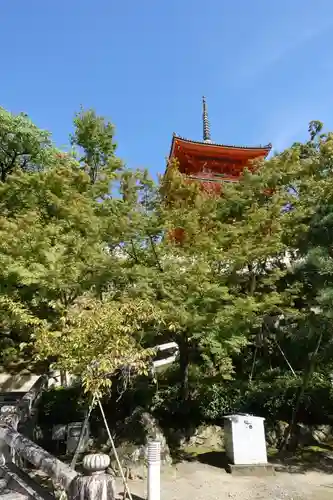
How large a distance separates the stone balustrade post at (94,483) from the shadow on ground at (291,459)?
669 cm

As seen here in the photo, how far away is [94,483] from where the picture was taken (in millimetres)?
4160

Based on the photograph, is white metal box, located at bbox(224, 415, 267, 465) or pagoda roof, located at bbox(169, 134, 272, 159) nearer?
white metal box, located at bbox(224, 415, 267, 465)

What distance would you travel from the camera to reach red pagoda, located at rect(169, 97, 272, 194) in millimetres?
27528

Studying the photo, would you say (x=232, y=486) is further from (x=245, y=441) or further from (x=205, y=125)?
(x=205, y=125)

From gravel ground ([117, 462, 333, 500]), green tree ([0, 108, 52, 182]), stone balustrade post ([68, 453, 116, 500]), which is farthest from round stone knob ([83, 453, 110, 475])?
green tree ([0, 108, 52, 182])

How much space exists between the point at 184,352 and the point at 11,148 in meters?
12.7

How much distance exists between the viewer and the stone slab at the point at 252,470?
9223 millimetres

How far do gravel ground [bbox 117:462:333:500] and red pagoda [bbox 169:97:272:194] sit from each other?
808 inches

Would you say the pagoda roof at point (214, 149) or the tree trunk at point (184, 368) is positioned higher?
the pagoda roof at point (214, 149)

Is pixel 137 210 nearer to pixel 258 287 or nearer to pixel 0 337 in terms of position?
pixel 258 287

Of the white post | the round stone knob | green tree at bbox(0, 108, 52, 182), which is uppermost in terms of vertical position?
green tree at bbox(0, 108, 52, 182)

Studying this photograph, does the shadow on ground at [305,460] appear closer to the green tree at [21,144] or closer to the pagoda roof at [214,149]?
the green tree at [21,144]

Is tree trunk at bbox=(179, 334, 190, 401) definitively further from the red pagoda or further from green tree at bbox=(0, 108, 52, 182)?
the red pagoda

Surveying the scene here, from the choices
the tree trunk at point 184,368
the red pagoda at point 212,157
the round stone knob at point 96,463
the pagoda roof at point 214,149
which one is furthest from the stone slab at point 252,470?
the pagoda roof at point 214,149
